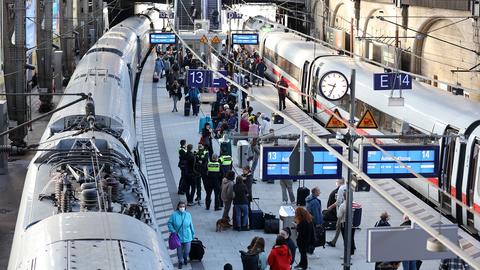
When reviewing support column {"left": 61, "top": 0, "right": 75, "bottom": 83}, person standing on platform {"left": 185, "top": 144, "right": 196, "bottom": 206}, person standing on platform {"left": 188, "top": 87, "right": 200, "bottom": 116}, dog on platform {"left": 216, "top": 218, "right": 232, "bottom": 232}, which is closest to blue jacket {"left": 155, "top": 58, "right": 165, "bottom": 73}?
support column {"left": 61, "top": 0, "right": 75, "bottom": 83}

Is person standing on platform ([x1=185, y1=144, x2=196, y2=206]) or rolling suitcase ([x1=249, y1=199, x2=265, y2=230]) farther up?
person standing on platform ([x1=185, y1=144, x2=196, y2=206])

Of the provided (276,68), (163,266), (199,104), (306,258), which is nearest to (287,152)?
(306,258)

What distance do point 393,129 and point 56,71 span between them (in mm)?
18906

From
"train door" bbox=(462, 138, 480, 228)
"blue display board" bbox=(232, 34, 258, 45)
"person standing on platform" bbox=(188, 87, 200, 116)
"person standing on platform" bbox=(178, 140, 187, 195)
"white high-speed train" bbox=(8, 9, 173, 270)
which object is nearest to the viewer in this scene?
"white high-speed train" bbox=(8, 9, 173, 270)

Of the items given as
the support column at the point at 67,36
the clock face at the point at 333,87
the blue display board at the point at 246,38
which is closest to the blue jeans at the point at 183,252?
the clock face at the point at 333,87

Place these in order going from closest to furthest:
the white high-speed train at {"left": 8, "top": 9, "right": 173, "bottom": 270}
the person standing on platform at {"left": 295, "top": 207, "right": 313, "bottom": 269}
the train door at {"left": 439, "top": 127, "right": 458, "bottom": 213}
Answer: the white high-speed train at {"left": 8, "top": 9, "right": 173, "bottom": 270} → the person standing on platform at {"left": 295, "top": 207, "right": 313, "bottom": 269} → the train door at {"left": 439, "top": 127, "right": 458, "bottom": 213}

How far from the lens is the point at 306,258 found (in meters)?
17.5

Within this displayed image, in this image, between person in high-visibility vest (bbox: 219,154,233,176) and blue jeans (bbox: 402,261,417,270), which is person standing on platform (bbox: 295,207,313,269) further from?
person in high-visibility vest (bbox: 219,154,233,176)

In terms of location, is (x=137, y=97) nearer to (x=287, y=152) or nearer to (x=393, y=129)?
(x=393, y=129)

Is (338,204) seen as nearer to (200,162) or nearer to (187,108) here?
(200,162)

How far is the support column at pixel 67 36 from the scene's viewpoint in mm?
45562

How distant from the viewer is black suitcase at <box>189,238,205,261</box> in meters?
17.8

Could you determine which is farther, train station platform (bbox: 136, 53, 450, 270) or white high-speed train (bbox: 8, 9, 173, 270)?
train station platform (bbox: 136, 53, 450, 270)

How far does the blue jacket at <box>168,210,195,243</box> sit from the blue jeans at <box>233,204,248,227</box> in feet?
9.44
